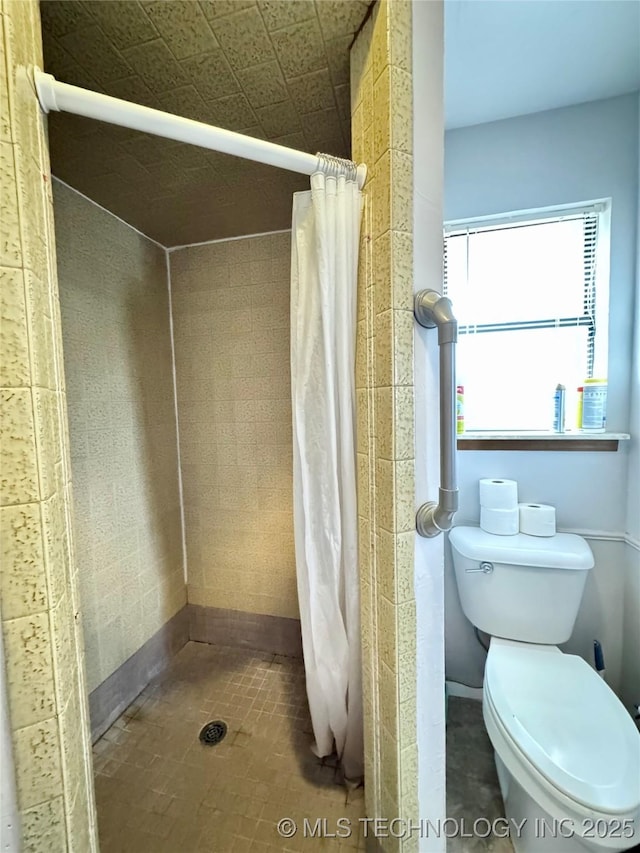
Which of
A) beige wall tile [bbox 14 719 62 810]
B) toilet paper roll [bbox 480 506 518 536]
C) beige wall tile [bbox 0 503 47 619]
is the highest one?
beige wall tile [bbox 0 503 47 619]

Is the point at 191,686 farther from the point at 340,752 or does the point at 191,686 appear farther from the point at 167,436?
the point at 167,436

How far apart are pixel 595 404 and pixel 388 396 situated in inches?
41.0

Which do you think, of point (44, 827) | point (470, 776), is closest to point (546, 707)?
point (470, 776)

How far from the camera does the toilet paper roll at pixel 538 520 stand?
1230mm

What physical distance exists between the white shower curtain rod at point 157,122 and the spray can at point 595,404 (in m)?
1.10

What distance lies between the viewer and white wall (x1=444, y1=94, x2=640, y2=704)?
1.18m

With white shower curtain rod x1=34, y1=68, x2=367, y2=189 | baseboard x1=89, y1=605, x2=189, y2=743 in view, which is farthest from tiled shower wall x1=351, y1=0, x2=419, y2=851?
baseboard x1=89, y1=605, x2=189, y2=743

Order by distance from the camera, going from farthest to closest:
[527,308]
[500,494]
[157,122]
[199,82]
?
[527,308] → [500,494] → [199,82] → [157,122]

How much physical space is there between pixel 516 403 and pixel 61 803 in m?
1.65

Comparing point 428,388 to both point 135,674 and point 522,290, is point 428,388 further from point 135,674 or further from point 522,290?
point 135,674

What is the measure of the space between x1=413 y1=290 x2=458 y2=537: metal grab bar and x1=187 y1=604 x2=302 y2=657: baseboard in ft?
3.90

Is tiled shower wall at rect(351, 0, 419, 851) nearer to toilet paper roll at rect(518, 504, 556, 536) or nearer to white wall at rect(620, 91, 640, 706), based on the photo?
toilet paper roll at rect(518, 504, 556, 536)

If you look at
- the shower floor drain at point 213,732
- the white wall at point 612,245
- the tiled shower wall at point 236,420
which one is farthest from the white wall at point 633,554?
the shower floor drain at point 213,732

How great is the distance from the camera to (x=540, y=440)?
1287 mm
